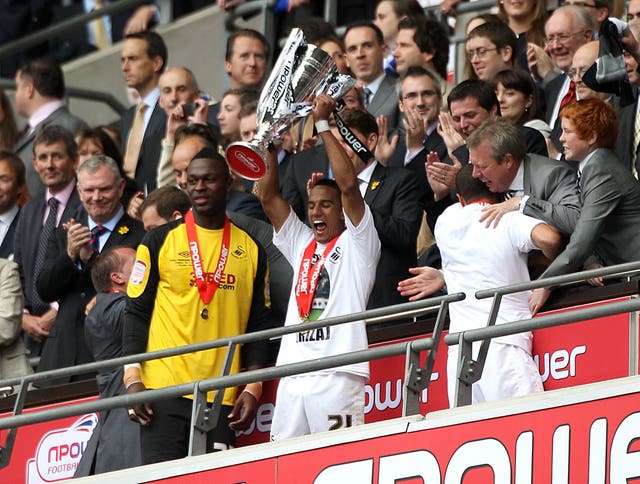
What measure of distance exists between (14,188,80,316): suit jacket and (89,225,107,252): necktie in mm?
672

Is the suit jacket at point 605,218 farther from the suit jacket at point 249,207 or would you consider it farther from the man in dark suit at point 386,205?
the suit jacket at point 249,207

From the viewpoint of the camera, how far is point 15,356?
11391 mm

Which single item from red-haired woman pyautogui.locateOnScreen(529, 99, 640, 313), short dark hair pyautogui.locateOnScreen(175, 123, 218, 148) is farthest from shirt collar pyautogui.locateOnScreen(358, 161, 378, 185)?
red-haired woman pyautogui.locateOnScreen(529, 99, 640, 313)

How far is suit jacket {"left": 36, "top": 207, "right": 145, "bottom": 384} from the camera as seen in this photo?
11.2 metres

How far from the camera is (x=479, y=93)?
34.5ft

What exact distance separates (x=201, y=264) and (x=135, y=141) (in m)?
4.37

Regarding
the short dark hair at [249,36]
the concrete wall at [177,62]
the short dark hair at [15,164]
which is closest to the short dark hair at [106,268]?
the short dark hair at [15,164]

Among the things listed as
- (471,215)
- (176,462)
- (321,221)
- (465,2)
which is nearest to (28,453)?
(176,462)

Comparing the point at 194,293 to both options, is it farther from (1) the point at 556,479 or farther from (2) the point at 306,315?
(1) the point at 556,479

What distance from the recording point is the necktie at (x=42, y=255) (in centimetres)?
1216

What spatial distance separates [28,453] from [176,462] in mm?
1880

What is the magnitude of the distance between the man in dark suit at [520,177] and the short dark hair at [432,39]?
314cm

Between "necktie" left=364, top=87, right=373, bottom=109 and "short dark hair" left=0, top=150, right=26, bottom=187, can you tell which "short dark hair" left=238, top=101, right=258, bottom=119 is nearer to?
"necktie" left=364, top=87, right=373, bottom=109

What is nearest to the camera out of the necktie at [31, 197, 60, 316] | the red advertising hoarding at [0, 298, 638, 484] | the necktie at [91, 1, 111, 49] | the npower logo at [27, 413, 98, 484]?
the red advertising hoarding at [0, 298, 638, 484]
